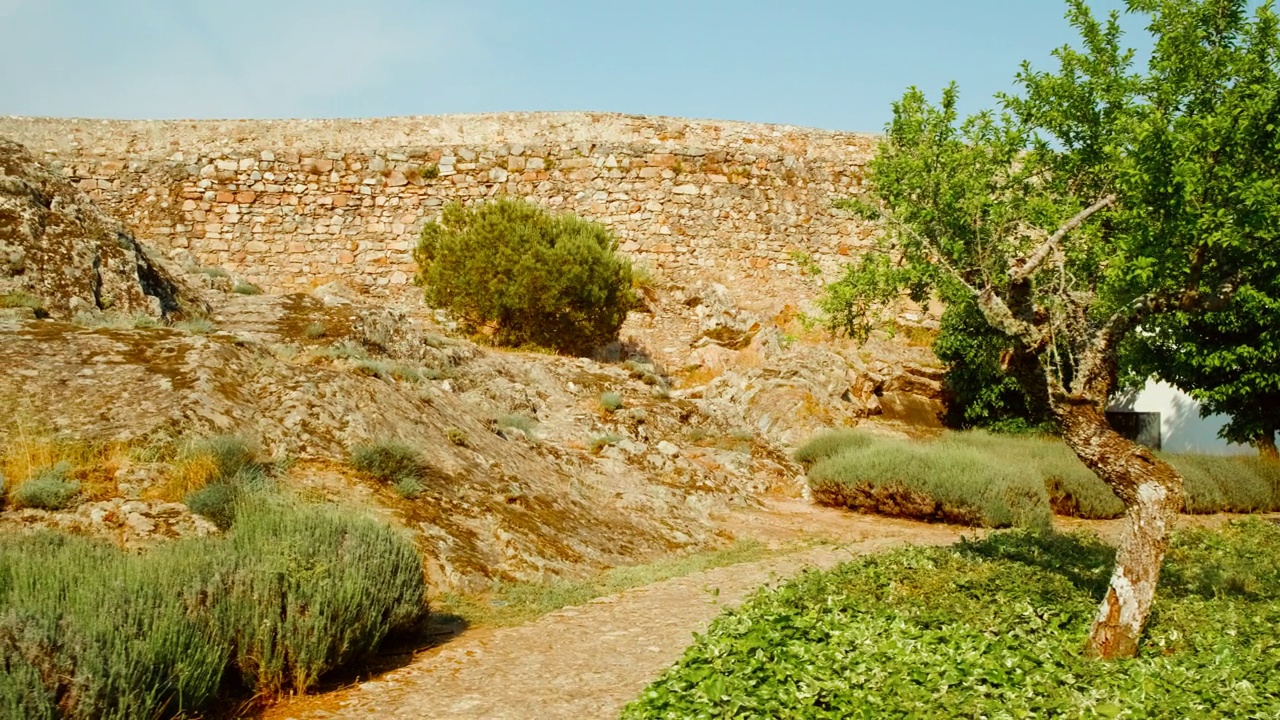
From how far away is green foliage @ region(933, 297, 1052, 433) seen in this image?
19766 millimetres

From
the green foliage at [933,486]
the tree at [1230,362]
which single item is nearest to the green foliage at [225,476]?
the green foliage at [933,486]

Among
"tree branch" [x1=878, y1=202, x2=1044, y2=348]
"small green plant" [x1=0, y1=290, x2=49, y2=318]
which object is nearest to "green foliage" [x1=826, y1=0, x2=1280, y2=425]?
"tree branch" [x1=878, y1=202, x2=1044, y2=348]

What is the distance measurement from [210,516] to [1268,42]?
834 cm

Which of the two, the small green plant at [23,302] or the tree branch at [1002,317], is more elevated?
the tree branch at [1002,317]

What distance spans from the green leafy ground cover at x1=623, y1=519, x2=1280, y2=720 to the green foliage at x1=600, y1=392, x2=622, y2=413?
25.4 ft

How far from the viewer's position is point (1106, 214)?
22.8 feet

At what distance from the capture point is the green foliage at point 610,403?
50.0 feet

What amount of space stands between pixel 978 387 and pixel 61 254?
1662 cm

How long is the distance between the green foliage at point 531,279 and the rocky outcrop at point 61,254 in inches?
264

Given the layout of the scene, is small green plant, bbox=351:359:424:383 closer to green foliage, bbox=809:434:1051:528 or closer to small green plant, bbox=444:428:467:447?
small green plant, bbox=444:428:467:447

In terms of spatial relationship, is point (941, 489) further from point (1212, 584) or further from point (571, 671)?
point (571, 671)

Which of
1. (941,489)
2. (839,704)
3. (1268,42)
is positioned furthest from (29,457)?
(941,489)

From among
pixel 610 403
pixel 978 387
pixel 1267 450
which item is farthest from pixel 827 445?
pixel 1267 450

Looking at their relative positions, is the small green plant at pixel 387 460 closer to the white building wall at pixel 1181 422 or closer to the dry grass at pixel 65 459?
the dry grass at pixel 65 459
